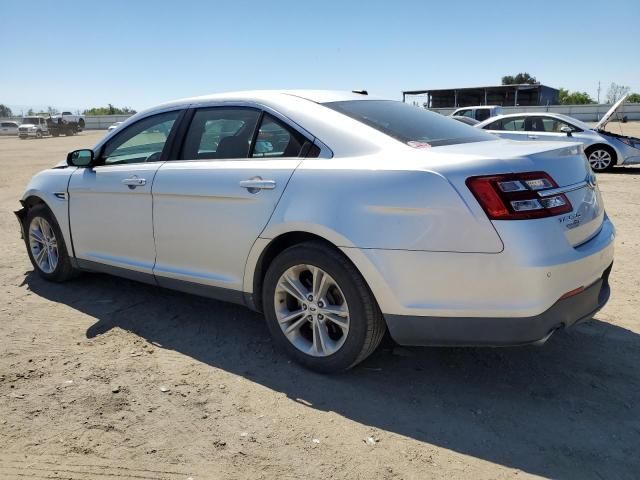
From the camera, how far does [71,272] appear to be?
16.7 feet

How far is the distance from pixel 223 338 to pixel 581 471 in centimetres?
240

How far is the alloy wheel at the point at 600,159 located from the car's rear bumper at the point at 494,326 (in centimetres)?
1148

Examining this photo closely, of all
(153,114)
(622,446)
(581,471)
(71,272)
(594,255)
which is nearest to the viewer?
(581,471)

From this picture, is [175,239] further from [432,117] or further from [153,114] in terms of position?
[432,117]

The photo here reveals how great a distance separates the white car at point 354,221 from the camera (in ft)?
8.77

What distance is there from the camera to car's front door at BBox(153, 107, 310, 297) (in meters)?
3.38

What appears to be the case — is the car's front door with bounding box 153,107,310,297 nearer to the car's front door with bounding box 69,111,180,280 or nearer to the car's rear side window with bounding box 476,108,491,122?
the car's front door with bounding box 69,111,180,280

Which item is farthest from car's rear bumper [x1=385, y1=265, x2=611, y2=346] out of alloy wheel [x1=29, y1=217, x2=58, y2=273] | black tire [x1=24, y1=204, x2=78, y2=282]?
alloy wheel [x1=29, y1=217, x2=58, y2=273]

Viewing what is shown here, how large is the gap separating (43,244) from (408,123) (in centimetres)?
368

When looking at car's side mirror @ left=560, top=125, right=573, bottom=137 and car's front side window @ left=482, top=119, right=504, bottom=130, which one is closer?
car's side mirror @ left=560, top=125, right=573, bottom=137

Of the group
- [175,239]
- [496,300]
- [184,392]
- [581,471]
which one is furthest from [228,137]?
[581,471]

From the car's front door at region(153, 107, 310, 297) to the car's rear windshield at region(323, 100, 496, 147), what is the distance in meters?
0.42

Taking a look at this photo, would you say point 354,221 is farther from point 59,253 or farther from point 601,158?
point 601,158

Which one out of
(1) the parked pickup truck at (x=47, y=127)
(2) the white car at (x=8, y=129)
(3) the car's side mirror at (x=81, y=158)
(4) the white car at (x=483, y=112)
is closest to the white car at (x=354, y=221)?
(3) the car's side mirror at (x=81, y=158)
